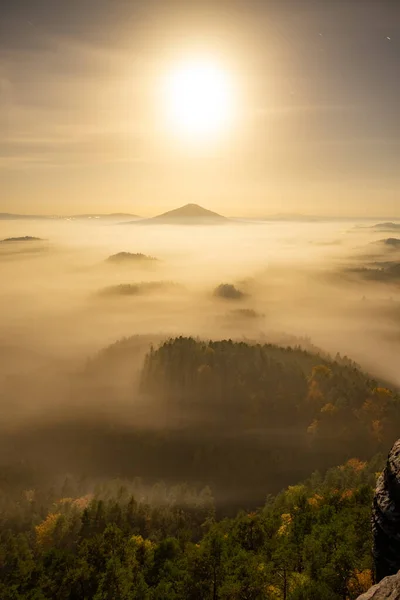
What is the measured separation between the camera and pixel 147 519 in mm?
141375

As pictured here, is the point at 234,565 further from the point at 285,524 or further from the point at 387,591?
the point at 387,591

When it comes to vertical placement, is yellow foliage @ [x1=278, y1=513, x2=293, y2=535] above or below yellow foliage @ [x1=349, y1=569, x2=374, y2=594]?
below

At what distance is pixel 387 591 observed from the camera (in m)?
21.8

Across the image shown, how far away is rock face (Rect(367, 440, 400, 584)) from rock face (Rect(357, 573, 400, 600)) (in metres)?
7.10

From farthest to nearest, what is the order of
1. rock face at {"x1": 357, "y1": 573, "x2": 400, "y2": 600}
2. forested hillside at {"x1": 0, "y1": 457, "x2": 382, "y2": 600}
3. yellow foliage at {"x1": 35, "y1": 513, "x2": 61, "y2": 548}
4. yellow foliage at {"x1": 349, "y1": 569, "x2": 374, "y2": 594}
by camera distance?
1. yellow foliage at {"x1": 35, "y1": 513, "x2": 61, "y2": 548}
2. forested hillside at {"x1": 0, "y1": 457, "x2": 382, "y2": 600}
3. yellow foliage at {"x1": 349, "y1": 569, "x2": 374, "y2": 594}
4. rock face at {"x1": 357, "y1": 573, "x2": 400, "y2": 600}

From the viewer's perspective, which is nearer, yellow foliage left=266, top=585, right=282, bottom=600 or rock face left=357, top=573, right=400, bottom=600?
rock face left=357, top=573, right=400, bottom=600

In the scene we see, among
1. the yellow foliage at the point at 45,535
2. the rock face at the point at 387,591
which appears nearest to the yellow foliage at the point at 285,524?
the rock face at the point at 387,591

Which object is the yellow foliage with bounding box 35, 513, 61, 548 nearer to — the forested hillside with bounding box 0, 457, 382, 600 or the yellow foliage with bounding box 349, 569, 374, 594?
the forested hillside with bounding box 0, 457, 382, 600

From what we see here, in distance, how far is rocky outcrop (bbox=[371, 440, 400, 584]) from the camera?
29.2 meters

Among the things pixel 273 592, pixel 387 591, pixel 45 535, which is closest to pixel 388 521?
pixel 387 591

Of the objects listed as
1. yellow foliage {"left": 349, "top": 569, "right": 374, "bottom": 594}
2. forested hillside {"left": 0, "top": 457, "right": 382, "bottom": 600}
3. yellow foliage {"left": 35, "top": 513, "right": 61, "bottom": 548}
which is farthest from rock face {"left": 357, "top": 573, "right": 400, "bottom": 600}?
yellow foliage {"left": 35, "top": 513, "right": 61, "bottom": 548}

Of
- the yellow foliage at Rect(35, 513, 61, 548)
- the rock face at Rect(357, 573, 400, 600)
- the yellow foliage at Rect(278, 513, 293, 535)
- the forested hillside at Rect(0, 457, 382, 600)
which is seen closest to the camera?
the rock face at Rect(357, 573, 400, 600)

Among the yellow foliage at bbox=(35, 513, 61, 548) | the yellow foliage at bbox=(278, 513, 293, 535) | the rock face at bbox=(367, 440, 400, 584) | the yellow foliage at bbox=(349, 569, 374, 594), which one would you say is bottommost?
the yellow foliage at bbox=(35, 513, 61, 548)

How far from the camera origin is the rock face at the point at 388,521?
2920 cm
